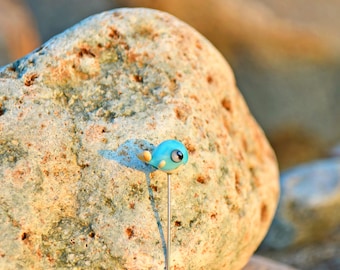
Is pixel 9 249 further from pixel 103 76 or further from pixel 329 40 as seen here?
pixel 329 40

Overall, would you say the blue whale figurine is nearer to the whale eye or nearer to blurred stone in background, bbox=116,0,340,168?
the whale eye

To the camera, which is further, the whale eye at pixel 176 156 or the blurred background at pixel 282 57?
the blurred background at pixel 282 57

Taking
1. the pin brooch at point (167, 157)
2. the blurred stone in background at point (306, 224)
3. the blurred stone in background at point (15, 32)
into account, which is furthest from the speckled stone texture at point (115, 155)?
the blurred stone in background at point (15, 32)

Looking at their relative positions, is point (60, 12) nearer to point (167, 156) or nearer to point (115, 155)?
point (115, 155)

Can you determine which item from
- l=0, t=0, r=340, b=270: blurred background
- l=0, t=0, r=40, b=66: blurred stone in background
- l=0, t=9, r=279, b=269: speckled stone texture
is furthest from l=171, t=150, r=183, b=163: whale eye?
l=0, t=0, r=40, b=66: blurred stone in background

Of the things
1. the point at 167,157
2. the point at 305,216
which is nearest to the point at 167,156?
the point at 167,157

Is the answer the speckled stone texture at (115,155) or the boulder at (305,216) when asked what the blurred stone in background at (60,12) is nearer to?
the boulder at (305,216)

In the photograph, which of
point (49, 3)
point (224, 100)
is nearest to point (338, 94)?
point (49, 3)
